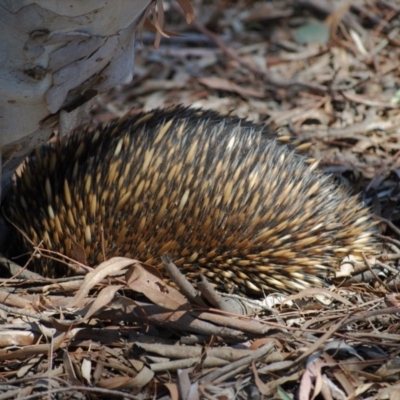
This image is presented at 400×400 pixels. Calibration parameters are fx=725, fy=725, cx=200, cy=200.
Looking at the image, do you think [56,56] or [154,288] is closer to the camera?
[56,56]

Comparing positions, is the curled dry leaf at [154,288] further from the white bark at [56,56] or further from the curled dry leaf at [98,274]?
the white bark at [56,56]

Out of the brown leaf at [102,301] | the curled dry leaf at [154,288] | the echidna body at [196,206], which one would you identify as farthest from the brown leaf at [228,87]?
the brown leaf at [102,301]

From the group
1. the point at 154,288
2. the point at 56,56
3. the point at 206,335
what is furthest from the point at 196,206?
the point at 56,56

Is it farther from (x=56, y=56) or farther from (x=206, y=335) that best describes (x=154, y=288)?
(x=56, y=56)

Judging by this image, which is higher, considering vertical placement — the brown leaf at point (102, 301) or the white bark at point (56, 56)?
the white bark at point (56, 56)

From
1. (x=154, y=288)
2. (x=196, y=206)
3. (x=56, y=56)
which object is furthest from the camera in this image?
(x=196, y=206)

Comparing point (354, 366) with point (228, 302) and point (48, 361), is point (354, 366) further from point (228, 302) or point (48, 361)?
point (48, 361)
